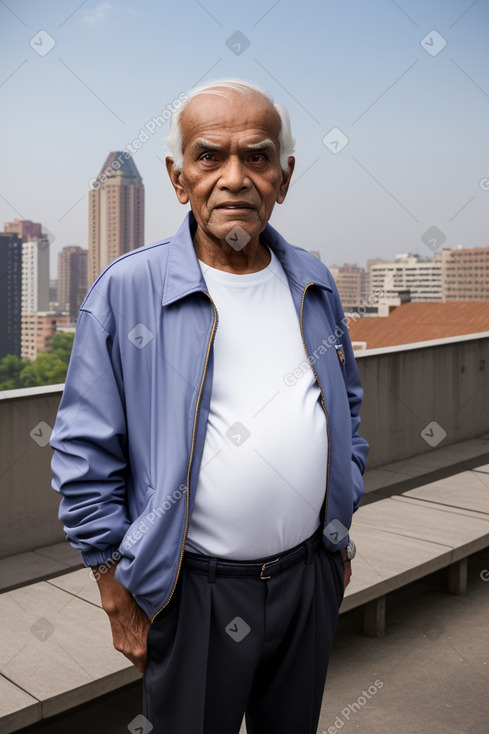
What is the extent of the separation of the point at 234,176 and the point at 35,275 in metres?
62.6

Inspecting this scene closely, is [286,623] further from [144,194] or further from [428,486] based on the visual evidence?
[144,194]

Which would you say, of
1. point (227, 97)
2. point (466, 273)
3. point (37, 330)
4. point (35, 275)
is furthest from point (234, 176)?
point (35, 275)

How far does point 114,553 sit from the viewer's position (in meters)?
1.44

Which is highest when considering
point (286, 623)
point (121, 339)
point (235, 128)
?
point (235, 128)

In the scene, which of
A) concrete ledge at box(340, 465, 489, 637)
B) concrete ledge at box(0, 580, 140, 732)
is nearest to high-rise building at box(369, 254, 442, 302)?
concrete ledge at box(340, 465, 489, 637)

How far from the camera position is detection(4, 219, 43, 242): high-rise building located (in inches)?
2308

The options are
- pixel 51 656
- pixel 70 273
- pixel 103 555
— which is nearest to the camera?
pixel 103 555

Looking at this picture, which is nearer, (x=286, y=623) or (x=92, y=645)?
(x=286, y=623)

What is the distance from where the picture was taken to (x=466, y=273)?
5141cm

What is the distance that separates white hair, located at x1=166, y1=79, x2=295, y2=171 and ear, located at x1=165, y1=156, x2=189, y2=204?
1 cm

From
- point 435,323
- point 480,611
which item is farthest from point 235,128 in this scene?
point 435,323

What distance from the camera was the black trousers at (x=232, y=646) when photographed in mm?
1466

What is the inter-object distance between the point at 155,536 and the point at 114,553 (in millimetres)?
90

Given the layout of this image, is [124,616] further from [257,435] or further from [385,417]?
[385,417]
